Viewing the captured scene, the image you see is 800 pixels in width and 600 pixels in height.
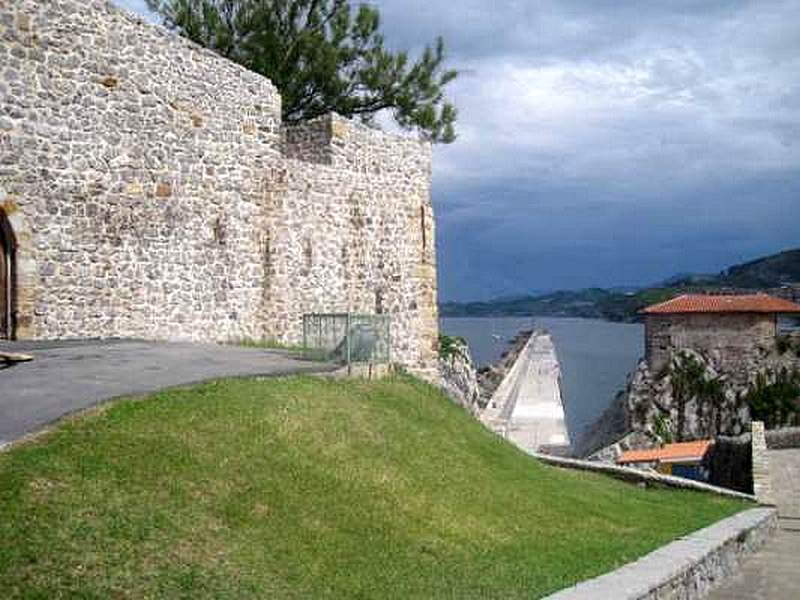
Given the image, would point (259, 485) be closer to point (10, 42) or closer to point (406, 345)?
point (10, 42)

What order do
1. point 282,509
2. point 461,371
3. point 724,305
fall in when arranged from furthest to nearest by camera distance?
1. point 724,305
2. point 461,371
3. point 282,509

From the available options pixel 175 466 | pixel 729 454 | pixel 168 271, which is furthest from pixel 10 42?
pixel 729 454

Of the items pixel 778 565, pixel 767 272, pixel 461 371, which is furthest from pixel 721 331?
pixel 767 272

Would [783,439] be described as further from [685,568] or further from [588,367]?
[588,367]

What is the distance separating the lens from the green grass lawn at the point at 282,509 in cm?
634

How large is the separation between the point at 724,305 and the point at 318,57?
100 ft

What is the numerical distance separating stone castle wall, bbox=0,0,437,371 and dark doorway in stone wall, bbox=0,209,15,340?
0.38 ft

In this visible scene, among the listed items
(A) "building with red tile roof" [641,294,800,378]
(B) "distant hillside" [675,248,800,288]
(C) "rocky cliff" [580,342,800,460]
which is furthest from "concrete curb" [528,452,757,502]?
(B) "distant hillside" [675,248,800,288]

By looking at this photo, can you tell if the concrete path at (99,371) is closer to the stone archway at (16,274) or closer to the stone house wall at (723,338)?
the stone archway at (16,274)

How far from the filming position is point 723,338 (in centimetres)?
5184

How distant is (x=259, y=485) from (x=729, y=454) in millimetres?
19792

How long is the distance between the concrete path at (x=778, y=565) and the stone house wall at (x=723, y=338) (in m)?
29.7

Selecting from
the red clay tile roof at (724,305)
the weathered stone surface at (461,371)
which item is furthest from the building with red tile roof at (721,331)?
the weathered stone surface at (461,371)

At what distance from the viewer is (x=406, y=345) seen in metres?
20.5
